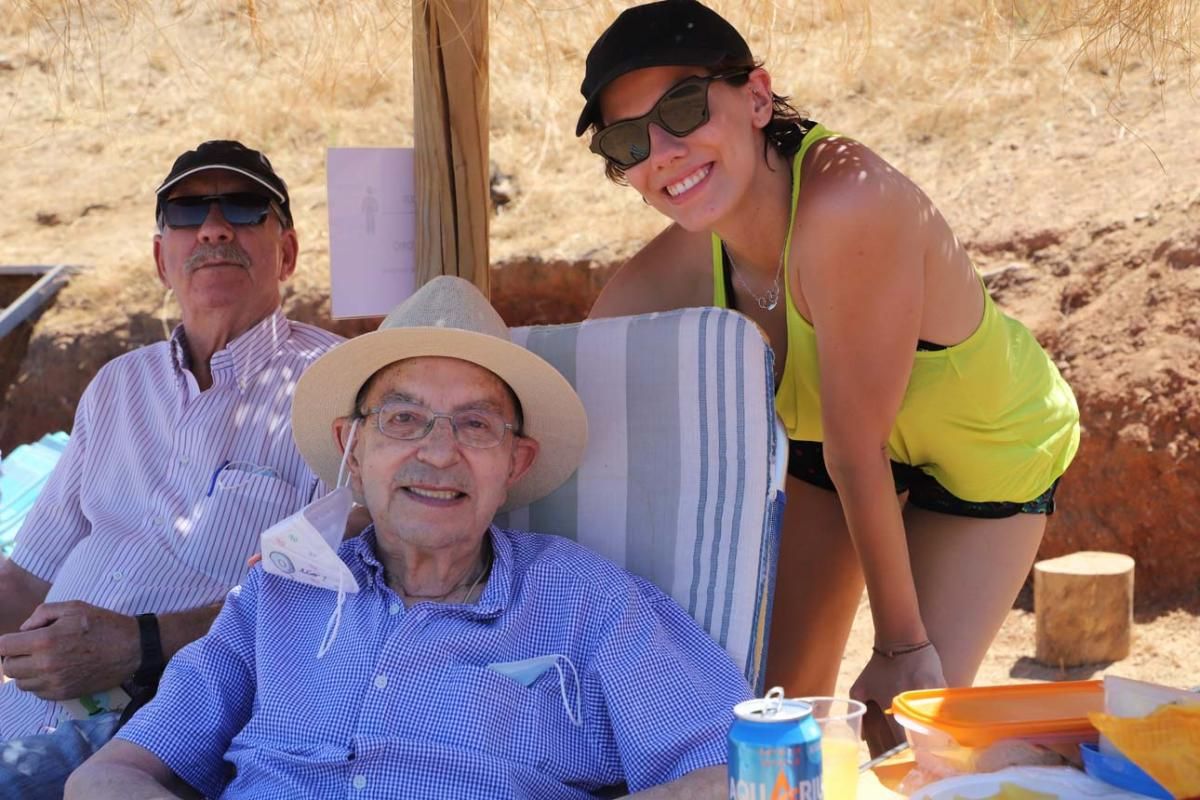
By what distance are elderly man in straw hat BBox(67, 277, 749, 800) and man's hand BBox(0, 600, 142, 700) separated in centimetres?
45

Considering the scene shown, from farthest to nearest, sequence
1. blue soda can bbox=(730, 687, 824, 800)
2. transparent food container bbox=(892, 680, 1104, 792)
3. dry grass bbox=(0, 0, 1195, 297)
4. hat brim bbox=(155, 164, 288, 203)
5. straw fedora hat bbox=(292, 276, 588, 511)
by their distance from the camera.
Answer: dry grass bbox=(0, 0, 1195, 297)
hat brim bbox=(155, 164, 288, 203)
straw fedora hat bbox=(292, 276, 588, 511)
transparent food container bbox=(892, 680, 1104, 792)
blue soda can bbox=(730, 687, 824, 800)

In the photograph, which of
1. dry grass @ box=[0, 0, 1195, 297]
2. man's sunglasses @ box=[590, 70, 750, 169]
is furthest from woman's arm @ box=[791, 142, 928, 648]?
dry grass @ box=[0, 0, 1195, 297]

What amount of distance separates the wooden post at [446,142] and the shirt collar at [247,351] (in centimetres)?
38

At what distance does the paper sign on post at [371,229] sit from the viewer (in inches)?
128

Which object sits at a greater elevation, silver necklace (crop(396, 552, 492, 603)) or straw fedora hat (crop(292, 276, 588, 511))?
straw fedora hat (crop(292, 276, 588, 511))

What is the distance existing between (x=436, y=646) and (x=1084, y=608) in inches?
156

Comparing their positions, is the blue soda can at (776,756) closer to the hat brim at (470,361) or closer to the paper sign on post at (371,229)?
the hat brim at (470,361)

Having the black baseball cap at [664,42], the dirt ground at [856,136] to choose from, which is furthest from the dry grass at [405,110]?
the black baseball cap at [664,42]

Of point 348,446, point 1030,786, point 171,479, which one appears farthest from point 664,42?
point 171,479

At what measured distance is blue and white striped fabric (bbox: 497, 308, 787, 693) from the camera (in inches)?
102

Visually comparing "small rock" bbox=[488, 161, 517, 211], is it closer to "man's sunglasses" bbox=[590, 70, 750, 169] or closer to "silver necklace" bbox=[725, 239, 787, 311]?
"silver necklace" bbox=[725, 239, 787, 311]

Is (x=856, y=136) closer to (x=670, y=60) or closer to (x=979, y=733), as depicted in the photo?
(x=670, y=60)

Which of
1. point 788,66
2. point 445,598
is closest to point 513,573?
point 445,598

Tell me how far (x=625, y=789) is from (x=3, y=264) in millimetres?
7799
